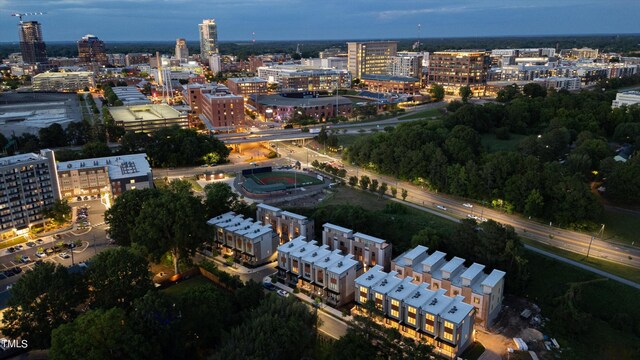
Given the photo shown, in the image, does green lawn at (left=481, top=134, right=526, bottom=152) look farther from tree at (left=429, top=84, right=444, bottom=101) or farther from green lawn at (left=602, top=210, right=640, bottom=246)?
tree at (left=429, top=84, right=444, bottom=101)

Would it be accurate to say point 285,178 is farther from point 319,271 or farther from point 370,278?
point 370,278

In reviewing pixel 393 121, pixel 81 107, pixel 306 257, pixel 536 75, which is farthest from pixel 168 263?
pixel 536 75

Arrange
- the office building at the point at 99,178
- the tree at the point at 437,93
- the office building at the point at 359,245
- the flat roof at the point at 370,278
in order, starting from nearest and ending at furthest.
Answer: the flat roof at the point at 370,278 → the office building at the point at 359,245 → the office building at the point at 99,178 → the tree at the point at 437,93

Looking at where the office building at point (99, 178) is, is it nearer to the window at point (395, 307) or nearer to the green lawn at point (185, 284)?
the green lawn at point (185, 284)

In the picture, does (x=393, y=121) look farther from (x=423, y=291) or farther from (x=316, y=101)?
(x=423, y=291)

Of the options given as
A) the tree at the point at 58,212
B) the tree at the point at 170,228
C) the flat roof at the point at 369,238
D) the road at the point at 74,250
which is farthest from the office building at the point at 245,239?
the tree at the point at 58,212

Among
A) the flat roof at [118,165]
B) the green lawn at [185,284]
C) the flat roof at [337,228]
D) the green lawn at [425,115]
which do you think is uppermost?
the green lawn at [425,115]
